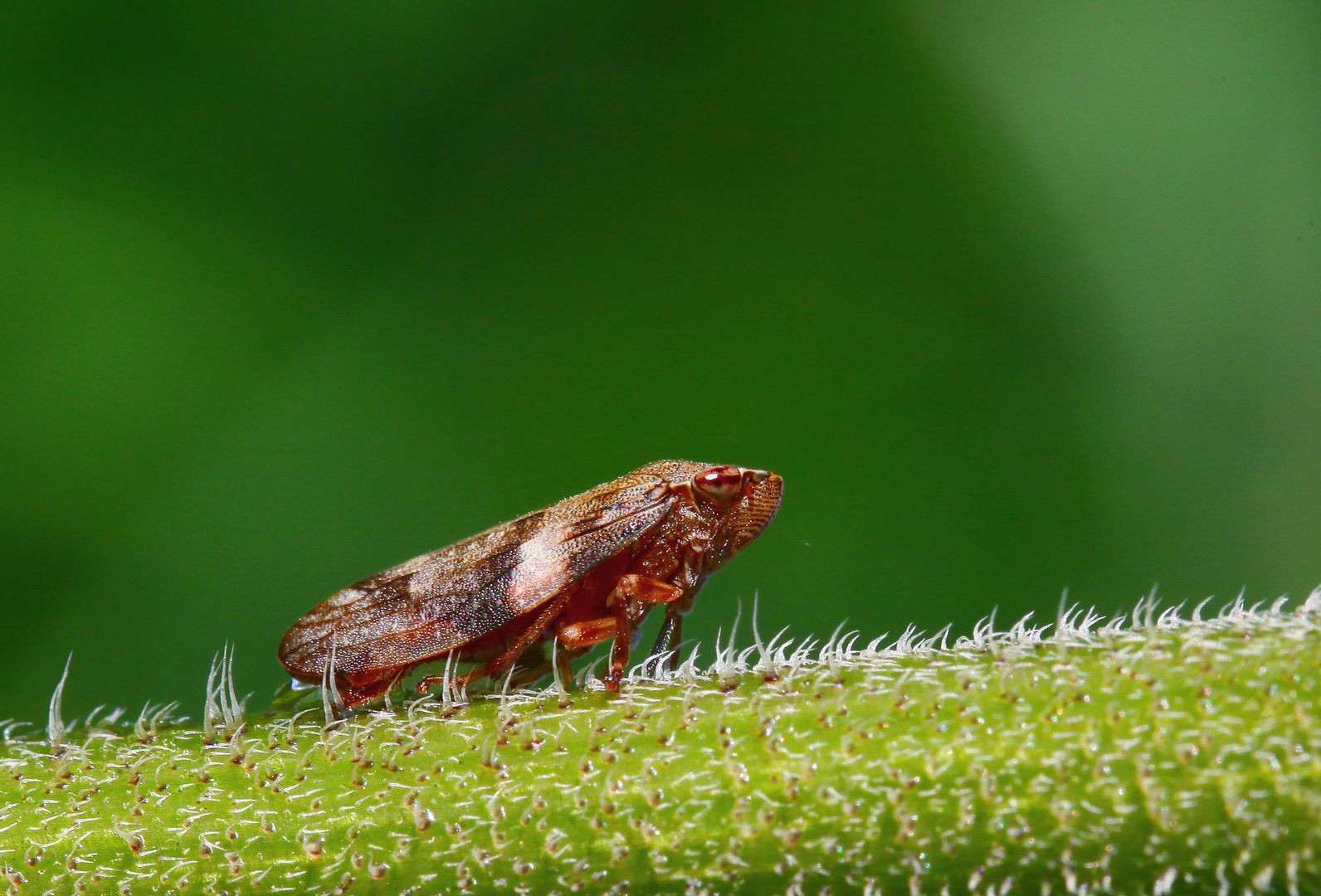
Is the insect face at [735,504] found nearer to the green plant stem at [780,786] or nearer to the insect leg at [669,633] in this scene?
the insect leg at [669,633]

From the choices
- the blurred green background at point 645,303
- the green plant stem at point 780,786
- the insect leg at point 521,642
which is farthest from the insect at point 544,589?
the blurred green background at point 645,303

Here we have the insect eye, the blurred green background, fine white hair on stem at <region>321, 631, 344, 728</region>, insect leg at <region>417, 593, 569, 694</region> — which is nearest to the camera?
fine white hair on stem at <region>321, 631, 344, 728</region>

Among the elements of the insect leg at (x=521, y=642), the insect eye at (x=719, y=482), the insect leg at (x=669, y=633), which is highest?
the insect eye at (x=719, y=482)

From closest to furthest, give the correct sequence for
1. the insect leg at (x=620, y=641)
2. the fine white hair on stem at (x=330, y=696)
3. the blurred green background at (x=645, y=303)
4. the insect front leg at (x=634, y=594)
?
the fine white hair on stem at (x=330, y=696), the insect leg at (x=620, y=641), the insect front leg at (x=634, y=594), the blurred green background at (x=645, y=303)

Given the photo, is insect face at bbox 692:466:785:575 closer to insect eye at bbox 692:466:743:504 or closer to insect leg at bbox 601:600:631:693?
insect eye at bbox 692:466:743:504

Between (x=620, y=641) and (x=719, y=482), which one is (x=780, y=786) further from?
(x=719, y=482)

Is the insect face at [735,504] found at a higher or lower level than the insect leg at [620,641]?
higher

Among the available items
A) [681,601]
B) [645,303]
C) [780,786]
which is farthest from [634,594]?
[645,303]

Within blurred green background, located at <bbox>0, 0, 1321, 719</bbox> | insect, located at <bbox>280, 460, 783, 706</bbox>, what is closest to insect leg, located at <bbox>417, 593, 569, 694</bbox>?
insect, located at <bbox>280, 460, 783, 706</bbox>
